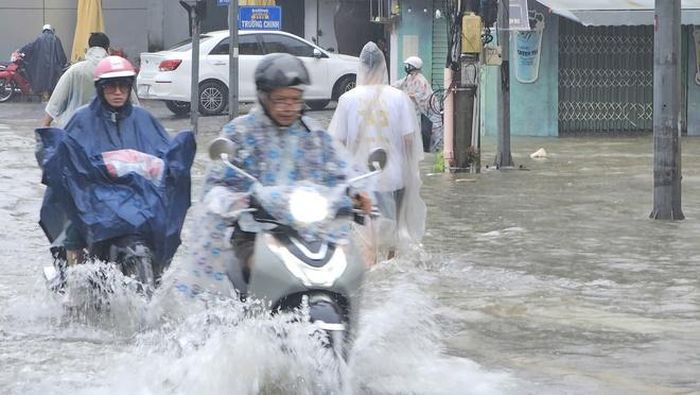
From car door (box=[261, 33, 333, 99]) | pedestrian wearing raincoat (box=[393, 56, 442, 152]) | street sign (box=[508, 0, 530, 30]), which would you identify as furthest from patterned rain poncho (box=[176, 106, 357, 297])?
car door (box=[261, 33, 333, 99])

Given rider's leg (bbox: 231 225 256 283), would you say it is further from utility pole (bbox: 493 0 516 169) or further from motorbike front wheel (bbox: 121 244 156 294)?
utility pole (bbox: 493 0 516 169)

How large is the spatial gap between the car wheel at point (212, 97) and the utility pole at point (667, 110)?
48.1ft

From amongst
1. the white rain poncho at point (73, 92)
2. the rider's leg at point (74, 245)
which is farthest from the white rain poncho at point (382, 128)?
the rider's leg at point (74, 245)

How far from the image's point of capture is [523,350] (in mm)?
7363

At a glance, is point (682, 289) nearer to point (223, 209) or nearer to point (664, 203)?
point (664, 203)

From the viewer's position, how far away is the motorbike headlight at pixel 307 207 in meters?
5.65

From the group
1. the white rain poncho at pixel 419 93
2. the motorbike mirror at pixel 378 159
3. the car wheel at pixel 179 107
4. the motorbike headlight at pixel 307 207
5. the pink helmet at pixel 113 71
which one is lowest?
the motorbike headlight at pixel 307 207

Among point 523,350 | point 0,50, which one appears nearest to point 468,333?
point 523,350

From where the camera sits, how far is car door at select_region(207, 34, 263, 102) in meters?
26.0

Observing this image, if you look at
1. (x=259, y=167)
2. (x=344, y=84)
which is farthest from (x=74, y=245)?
(x=344, y=84)

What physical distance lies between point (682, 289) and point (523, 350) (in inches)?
88.5

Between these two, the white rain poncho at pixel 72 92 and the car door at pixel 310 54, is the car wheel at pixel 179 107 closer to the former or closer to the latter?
the car door at pixel 310 54

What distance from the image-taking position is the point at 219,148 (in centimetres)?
573

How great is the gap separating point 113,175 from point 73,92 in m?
3.18
